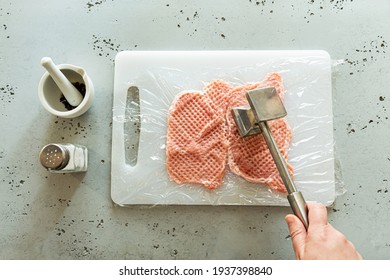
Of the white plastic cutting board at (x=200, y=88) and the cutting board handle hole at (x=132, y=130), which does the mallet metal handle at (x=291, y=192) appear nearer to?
the white plastic cutting board at (x=200, y=88)

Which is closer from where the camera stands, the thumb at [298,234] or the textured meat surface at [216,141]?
the thumb at [298,234]

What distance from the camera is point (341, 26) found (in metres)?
1.01

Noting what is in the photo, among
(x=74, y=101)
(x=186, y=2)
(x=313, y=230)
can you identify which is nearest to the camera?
(x=313, y=230)

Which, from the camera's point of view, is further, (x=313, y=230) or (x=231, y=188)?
(x=231, y=188)

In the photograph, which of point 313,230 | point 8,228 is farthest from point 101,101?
point 313,230

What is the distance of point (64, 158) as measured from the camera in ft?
2.85

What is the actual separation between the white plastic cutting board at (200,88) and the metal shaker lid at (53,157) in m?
0.14

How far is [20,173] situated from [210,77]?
1.66 feet

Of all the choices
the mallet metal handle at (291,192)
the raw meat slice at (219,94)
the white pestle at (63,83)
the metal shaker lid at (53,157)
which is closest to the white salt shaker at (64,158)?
the metal shaker lid at (53,157)

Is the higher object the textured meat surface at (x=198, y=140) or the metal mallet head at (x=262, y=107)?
the metal mallet head at (x=262, y=107)

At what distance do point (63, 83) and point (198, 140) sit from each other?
317mm

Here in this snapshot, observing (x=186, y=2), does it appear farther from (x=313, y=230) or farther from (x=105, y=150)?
(x=313, y=230)

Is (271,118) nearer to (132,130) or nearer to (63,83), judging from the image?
(132,130)

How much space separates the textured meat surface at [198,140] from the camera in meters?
0.94
